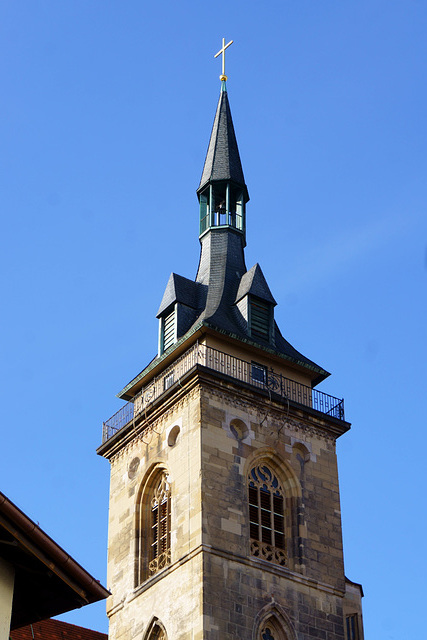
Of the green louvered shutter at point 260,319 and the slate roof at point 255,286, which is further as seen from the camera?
the slate roof at point 255,286

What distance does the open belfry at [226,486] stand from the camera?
38062 millimetres

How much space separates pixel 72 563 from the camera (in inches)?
728

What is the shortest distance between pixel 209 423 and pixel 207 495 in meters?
2.58

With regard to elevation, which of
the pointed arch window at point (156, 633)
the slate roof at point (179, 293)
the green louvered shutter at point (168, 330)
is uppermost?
the slate roof at point (179, 293)

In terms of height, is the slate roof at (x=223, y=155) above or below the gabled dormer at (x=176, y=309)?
above

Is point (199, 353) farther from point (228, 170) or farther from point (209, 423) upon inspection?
point (228, 170)

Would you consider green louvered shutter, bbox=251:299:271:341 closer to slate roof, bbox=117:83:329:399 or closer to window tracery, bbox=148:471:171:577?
slate roof, bbox=117:83:329:399

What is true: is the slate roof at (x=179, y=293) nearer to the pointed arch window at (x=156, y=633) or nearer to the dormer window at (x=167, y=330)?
the dormer window at (x=167, y=330)

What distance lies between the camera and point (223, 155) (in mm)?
52219

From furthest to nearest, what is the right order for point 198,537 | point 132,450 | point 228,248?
point 228,248 < point 132,450 < point 198,537

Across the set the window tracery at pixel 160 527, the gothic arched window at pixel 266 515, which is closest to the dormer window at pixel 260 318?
the gothic arched window at pixel 266 515

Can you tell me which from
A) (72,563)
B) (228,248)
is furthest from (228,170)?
(72,563)

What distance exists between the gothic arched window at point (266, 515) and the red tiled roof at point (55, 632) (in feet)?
20.4

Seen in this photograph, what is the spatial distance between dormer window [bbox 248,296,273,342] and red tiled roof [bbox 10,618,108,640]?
11.4 m
